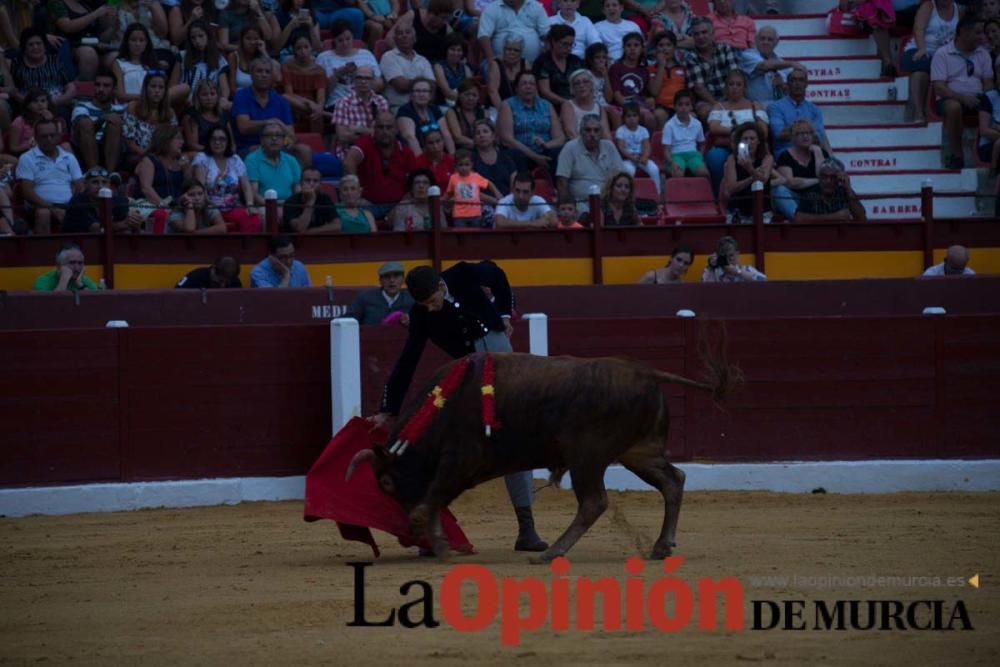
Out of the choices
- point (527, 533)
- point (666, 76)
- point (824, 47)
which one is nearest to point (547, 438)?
point (527, 533)

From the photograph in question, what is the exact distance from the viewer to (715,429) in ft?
35.7

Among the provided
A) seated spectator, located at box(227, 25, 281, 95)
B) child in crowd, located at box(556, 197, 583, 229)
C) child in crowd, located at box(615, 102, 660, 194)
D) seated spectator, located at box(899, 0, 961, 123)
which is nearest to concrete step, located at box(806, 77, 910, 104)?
seated spectator, located at box(899, 0, 961, 123)

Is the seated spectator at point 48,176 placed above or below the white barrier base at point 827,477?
above

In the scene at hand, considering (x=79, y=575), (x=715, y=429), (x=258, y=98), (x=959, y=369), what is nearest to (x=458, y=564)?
(x=79, y=575)

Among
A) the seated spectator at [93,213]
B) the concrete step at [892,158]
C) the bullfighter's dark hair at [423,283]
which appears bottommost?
the bullfighter's dark hair at [423,283]

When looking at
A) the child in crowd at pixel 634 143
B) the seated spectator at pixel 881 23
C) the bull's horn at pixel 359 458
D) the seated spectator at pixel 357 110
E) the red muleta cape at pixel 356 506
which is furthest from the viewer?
the seated spectator at pixel 881 23

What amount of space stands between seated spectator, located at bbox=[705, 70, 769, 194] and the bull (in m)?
6.02

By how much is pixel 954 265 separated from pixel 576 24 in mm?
3867

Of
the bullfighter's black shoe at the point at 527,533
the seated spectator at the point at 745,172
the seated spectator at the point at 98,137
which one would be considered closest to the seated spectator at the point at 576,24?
the seated spectator at the point at 745,172

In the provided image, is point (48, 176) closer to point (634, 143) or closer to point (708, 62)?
point (634, 143)

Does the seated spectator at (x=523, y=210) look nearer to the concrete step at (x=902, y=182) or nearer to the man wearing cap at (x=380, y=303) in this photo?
the man wearing cap at (x=380, y=303)

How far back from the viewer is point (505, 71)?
44.1 ft

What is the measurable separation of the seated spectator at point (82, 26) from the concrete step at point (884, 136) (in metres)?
6.33

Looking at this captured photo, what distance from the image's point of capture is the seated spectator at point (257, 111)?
1226 cm
